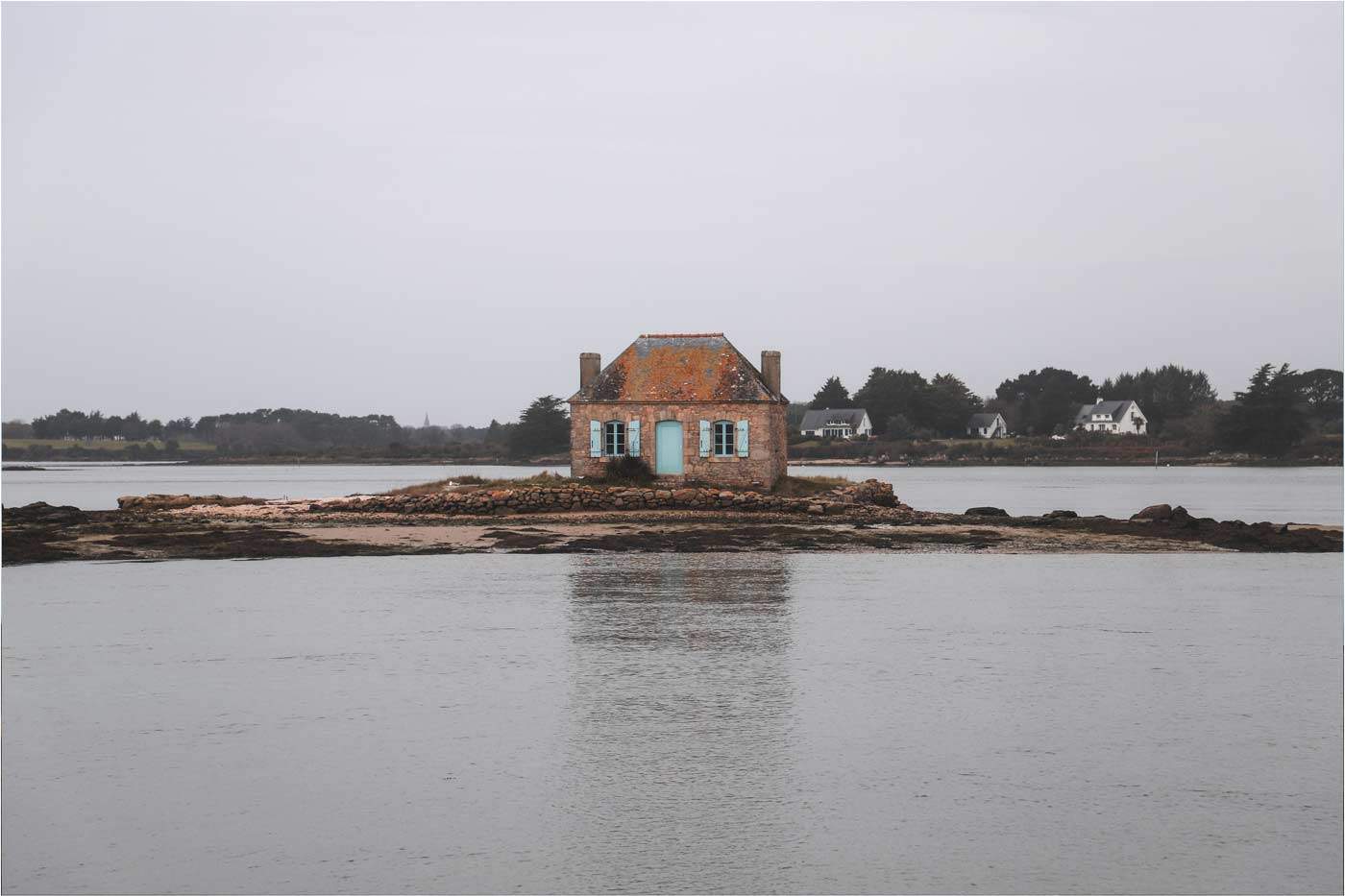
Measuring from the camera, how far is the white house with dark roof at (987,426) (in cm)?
13762

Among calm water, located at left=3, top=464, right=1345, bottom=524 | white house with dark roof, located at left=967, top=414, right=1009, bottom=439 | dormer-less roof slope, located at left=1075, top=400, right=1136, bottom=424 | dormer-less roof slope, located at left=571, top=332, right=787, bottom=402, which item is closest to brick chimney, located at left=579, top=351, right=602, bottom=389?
dormer-less roof slope, located at left=571, top=332, right=787, bottom=402

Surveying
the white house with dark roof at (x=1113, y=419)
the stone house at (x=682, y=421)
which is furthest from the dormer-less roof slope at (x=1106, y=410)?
the stone house at (x=682, y=421)

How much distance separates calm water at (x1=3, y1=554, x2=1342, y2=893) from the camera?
23.4ft

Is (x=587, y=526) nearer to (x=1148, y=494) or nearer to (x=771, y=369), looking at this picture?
(x=771, y=369)

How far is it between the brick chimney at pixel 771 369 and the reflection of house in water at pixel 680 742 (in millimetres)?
20922

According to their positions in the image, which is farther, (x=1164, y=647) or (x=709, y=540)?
(x=709, y=540)

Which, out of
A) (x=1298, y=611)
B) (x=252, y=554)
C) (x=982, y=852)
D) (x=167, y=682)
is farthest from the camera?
(x=252, y=554)

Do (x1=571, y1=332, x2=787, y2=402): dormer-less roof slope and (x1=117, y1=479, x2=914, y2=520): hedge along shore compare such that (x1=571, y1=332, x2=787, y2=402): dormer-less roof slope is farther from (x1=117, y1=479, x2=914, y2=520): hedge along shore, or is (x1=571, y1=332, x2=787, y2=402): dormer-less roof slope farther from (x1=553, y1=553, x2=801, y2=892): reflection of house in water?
(x1=553, y1=553, x2=801, y2=892): reflection of house in water

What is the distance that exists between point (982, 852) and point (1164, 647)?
796 cm

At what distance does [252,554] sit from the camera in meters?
26.8

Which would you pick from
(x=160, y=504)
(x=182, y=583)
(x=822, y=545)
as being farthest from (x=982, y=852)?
(x=160, y=504)

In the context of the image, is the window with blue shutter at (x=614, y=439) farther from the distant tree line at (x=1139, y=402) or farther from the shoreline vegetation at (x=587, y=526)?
the distant tree line at (x=1139, y=402)

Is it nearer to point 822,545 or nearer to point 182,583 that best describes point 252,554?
point 182,583

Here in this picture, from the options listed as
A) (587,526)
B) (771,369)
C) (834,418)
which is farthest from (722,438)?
(834,418)
